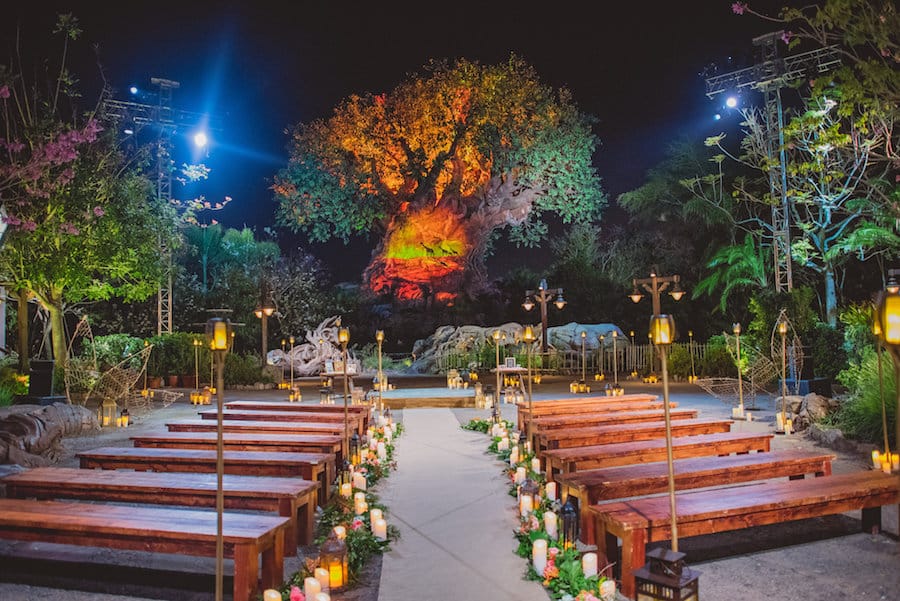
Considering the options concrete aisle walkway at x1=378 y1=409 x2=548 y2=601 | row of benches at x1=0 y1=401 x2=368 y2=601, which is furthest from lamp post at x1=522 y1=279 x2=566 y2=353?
row of benches at x1=0 y1=401 x2=368 y2=601

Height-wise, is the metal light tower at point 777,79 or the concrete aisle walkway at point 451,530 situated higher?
the metal light tower at point 777,79

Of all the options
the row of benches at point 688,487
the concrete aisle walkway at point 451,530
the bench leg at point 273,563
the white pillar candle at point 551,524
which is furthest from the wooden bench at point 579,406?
the bench leg at point 273,563

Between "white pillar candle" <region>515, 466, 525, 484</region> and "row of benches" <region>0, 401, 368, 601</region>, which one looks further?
"white pillar candle" <region>515, 466, 525, 484</region>

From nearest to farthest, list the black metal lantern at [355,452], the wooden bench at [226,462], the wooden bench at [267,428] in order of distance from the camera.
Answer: the wooden bench at [226,462] < the black metal lantern at [355,452] < the wooden bench at [267,428]

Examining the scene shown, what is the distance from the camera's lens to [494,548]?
4.45 metres

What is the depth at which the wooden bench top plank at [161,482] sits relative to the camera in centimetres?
450

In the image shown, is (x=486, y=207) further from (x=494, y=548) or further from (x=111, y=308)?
(x=494, y=548)

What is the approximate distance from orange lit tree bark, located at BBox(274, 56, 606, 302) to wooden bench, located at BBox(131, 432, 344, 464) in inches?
742

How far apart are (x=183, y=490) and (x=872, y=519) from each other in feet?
16.7

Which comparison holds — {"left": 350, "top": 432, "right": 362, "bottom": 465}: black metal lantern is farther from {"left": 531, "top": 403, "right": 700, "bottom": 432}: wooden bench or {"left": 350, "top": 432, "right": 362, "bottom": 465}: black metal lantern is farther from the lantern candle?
the lantern candle

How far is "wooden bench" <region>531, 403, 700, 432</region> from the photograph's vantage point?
7340 millimetres

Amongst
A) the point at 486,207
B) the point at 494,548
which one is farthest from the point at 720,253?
the point at 494,548

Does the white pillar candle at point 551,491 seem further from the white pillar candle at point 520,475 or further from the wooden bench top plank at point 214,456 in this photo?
the wooden bench top plank at point 214,456

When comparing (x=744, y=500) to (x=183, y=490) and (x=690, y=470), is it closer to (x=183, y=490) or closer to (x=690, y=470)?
(x=690, y=470)
